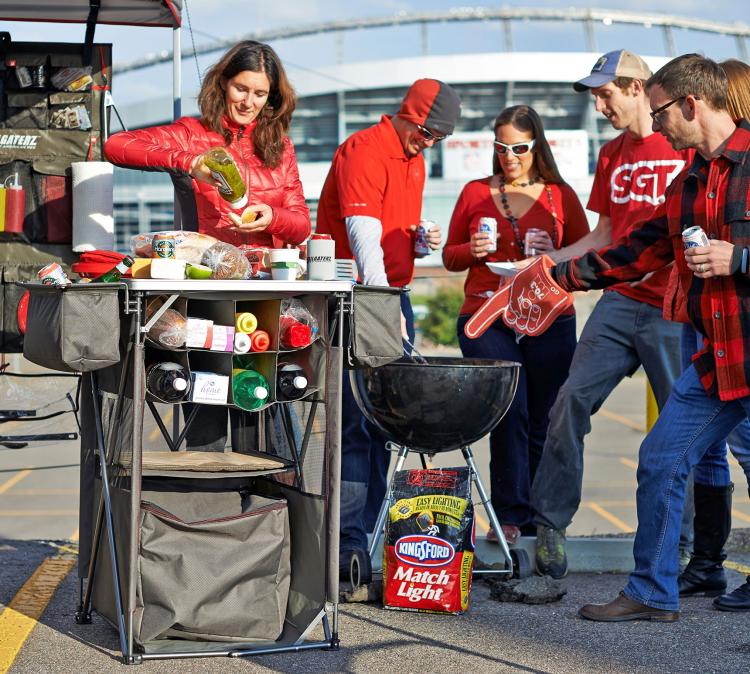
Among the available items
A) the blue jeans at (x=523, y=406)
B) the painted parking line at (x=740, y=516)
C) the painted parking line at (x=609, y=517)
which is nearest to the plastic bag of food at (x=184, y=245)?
the blue jeans at (x=523, y=406)

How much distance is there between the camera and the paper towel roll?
5.05 metres

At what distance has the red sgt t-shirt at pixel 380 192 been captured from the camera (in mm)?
4812

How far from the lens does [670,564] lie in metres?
4.04

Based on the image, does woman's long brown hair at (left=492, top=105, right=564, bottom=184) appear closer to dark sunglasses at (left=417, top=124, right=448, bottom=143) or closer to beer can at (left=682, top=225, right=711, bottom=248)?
dark sunglasses at (left=417, top=124, right=448, bottom=143)

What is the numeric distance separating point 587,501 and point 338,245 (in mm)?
4672

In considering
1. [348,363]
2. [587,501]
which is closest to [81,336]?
[348,363]

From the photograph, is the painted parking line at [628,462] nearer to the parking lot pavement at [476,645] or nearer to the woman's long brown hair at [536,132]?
the woman's long brown hair at [536,132]

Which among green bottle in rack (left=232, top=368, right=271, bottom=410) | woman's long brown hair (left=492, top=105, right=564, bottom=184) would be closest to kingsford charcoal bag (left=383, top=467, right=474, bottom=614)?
green bottle in rack (left=232, top=368, right=271, bottom=410)

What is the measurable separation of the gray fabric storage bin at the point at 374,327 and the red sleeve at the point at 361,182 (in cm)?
110

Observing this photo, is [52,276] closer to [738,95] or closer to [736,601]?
[738,95]

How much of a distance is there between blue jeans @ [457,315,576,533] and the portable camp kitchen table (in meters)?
1.35

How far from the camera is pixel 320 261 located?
3.76 metres

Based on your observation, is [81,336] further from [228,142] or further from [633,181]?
[633,181]

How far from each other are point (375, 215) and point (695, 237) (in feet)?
5.06
